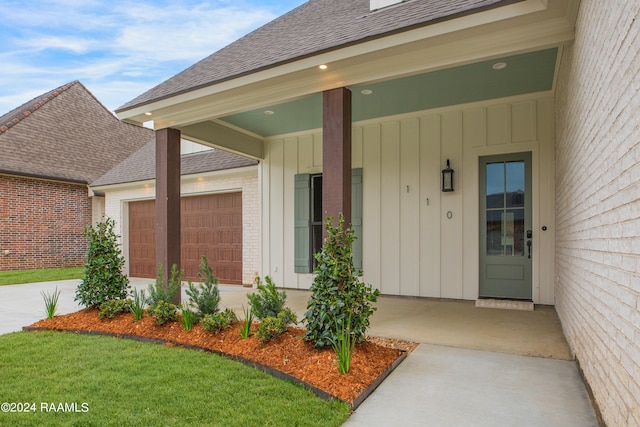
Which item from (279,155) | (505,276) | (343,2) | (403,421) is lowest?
(403,421)

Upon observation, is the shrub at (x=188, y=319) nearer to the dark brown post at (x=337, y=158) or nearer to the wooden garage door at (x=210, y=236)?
the dark brown post at (x=337, y=158)

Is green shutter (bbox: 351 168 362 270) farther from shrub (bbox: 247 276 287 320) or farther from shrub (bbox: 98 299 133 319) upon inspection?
shrub (bbox: 98 299 133 319)

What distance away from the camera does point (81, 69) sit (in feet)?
87.6

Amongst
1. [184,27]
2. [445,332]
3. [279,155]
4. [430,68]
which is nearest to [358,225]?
[279,155]

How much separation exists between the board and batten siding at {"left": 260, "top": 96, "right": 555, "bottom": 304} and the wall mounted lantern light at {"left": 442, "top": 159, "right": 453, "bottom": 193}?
10 centimetres

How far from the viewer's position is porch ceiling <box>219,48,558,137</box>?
454 cm

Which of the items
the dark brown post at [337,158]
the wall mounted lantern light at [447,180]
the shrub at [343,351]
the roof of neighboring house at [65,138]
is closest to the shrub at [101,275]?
the dark brown post at [337,158]

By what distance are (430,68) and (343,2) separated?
9.91 ft

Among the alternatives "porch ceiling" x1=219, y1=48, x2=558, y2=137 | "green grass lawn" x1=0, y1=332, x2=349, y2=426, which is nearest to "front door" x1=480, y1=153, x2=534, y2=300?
"porch ceiling" x1=219, y1=48, x2=558, y2=137

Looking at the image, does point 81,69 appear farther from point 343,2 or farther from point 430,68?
point 430,68

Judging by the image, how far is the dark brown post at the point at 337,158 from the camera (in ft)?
13.1

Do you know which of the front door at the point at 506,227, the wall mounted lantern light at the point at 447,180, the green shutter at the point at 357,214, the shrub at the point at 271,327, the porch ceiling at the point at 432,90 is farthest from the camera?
the green shutter at the point at 357,214

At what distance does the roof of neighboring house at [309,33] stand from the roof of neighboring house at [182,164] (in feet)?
9.01

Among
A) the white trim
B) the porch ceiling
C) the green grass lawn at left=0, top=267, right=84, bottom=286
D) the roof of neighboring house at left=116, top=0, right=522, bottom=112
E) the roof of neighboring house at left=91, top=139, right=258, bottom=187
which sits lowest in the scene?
the green grass lawn at left=0, top=267, right=84, bottom=286
